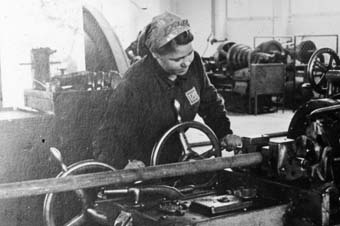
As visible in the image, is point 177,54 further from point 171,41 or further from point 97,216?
point 97,216

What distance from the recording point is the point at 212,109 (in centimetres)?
235

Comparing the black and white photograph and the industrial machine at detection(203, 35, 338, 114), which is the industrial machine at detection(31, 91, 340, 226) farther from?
the industrial machine at detection(203, 35, 338, 114)

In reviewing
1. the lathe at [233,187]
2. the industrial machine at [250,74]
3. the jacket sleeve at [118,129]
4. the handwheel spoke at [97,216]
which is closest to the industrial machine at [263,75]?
the industrial machine at [250,74]

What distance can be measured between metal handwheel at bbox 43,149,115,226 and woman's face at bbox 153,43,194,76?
58cm

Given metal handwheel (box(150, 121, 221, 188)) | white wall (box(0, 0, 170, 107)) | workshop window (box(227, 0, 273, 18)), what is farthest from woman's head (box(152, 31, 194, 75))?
workshop window (box(227, 0, 273, 18))

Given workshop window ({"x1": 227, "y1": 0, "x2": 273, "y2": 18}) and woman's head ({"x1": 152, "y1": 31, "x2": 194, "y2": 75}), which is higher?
workshop window ({"x1": 227, "y1": 0, "x2": 273, "y2": 18})

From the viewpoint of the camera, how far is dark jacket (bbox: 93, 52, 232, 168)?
204 cm

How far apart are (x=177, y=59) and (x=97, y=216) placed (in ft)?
2.49

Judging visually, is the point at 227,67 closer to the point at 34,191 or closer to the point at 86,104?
the point at 86,104

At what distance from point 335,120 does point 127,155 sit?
2.70 feet

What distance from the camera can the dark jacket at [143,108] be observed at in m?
2.04

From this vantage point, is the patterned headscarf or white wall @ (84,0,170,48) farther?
white wall @ (84,0,170,48)

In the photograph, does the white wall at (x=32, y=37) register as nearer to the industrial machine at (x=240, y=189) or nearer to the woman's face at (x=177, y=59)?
the woman's face at (x=177, y=59)

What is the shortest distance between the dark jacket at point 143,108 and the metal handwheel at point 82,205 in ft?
1.40
